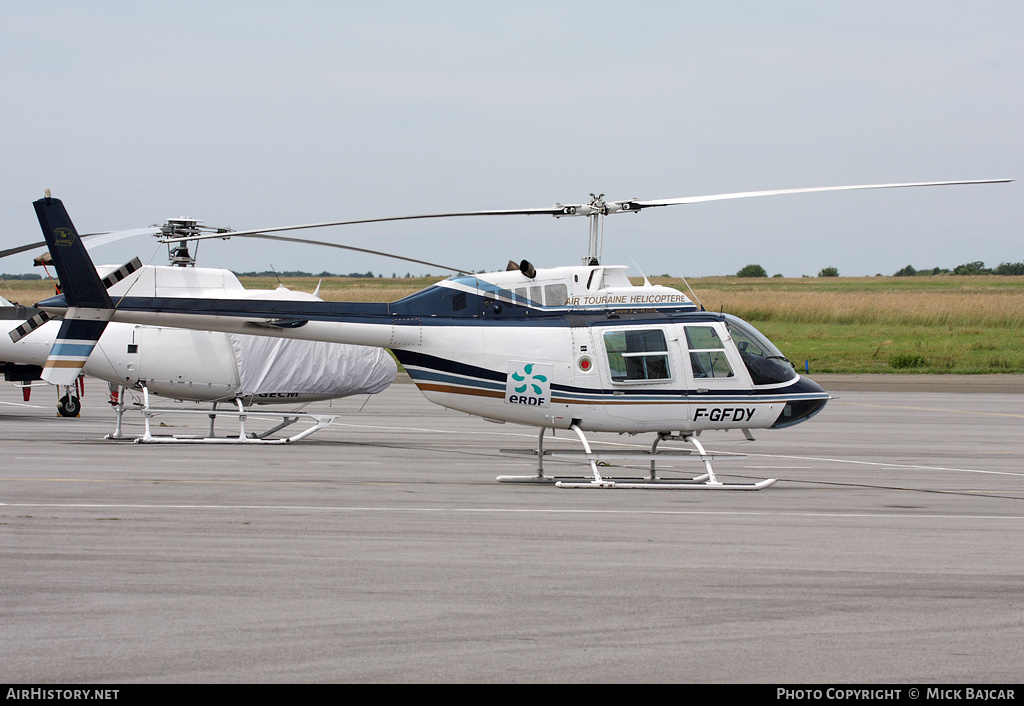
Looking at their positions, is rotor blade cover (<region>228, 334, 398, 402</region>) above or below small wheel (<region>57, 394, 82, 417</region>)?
above

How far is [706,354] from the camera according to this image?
491 inches

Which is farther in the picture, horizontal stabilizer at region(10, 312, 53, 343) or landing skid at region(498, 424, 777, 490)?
horizontal stabilizer at region(10, 312, 53, 343)

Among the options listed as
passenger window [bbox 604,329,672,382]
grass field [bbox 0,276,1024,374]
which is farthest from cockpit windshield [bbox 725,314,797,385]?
grass field [bbox 0,276,1024,374]

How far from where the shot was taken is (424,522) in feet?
31.5

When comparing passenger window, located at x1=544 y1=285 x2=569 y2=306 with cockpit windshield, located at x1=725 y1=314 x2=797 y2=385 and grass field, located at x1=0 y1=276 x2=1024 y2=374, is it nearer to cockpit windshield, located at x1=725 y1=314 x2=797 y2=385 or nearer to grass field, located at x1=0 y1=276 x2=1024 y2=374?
cockpit windshield, located at x1=725 y1=314 x2=797 y2=385

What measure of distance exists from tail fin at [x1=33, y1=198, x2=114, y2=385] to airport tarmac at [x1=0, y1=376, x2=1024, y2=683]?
1729 millimetres

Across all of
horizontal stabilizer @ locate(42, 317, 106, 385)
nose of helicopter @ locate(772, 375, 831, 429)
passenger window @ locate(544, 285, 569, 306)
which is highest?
passenger window @ locate(544, 285, 569, 306)

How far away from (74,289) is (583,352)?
7642 mm

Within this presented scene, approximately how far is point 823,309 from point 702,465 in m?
40.0

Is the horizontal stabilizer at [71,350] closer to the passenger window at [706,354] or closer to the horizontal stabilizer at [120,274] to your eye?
the horizontal stabilizer at [120,274]

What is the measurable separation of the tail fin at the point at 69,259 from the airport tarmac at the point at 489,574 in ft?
8.09

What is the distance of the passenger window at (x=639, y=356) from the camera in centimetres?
1238

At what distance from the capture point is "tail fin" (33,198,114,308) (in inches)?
539

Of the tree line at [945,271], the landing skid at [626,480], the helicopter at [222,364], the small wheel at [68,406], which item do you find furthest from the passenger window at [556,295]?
the tree line at [945,271]
